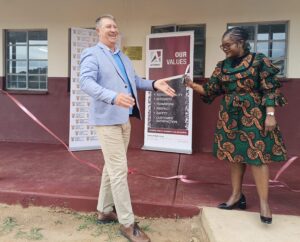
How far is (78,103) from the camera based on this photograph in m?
5.68

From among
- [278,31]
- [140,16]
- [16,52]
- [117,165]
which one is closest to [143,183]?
[117,165]

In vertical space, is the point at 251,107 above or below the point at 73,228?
above

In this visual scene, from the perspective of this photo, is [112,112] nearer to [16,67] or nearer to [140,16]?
[140,16]

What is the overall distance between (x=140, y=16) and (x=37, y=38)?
194cm

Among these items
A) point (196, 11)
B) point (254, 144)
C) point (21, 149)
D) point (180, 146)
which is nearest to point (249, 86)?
point (254, 144)

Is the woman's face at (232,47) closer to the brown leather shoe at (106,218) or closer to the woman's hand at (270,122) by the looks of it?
the woman's hand at (270,122)

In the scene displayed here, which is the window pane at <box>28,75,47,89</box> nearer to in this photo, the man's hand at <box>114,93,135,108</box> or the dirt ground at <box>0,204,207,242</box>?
the dirt ground at <box>0,204,207,242</box>

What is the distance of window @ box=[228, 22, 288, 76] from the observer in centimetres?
555

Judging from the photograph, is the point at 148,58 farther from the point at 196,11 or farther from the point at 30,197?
the point at 30,197

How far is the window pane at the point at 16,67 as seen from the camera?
6.50 metres

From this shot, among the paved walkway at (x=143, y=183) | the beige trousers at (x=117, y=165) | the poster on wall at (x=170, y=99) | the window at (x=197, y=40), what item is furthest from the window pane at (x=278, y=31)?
the beige trousers at (x=117, y=165)

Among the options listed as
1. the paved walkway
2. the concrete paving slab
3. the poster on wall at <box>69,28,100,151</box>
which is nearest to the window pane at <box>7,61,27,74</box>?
the poster on wall at <box>69,28,100,151</box>

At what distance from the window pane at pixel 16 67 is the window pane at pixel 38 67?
0.45 ft

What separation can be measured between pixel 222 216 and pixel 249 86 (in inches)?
43.7
